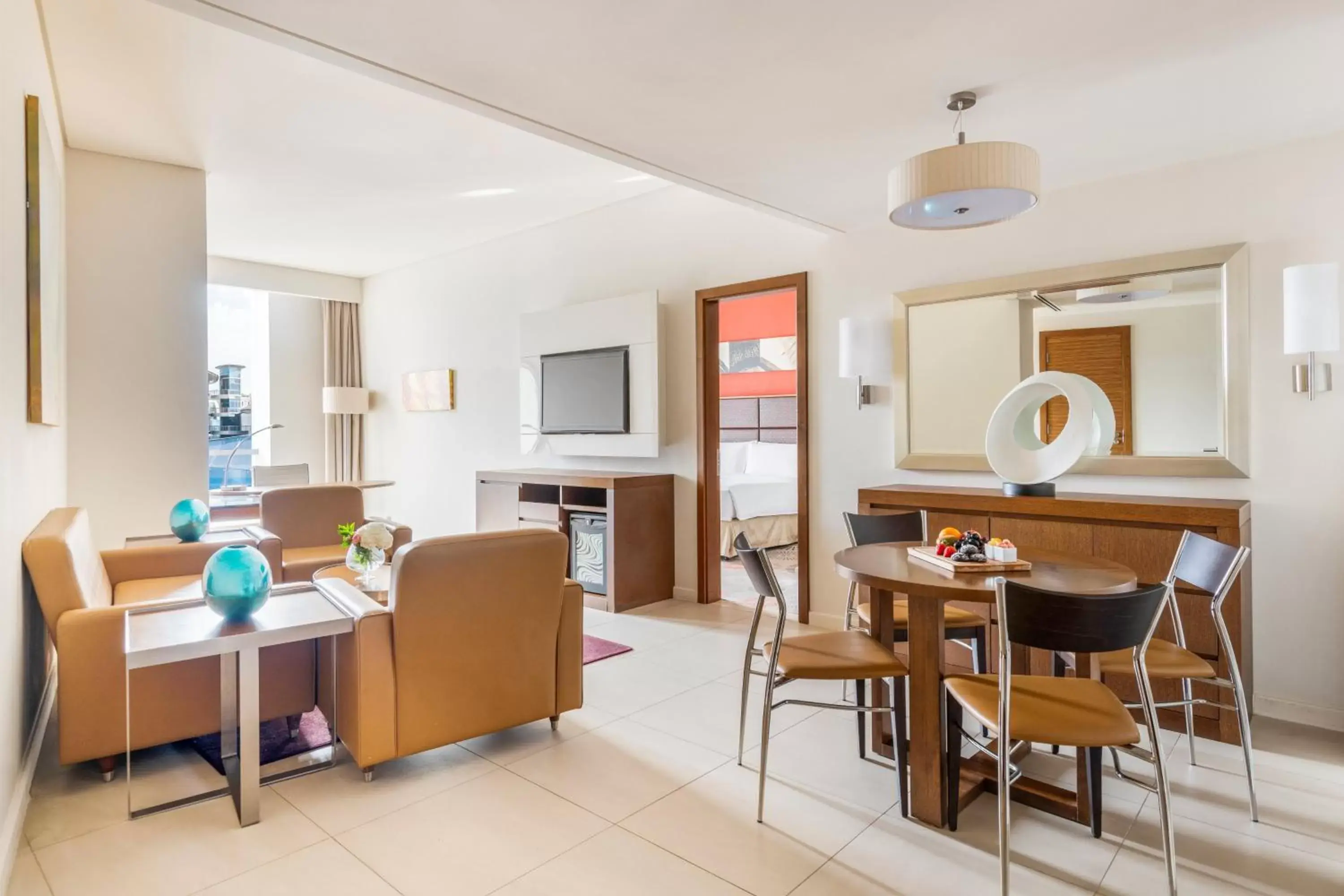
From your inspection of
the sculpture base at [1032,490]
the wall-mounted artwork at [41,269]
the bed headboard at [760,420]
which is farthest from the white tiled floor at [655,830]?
the bed headboard at [760,420]

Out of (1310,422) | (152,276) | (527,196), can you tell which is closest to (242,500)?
(152,276)

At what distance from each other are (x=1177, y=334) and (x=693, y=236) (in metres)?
2.89

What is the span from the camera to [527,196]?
16.8ft

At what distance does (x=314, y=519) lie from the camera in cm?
465

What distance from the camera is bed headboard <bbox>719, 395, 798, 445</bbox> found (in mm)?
7832

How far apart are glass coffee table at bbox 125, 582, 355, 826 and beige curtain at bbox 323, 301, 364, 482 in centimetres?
565

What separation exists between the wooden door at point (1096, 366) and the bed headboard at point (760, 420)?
4.11 metres

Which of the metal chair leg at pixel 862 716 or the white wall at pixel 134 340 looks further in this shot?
the white wall at pixel 134 340

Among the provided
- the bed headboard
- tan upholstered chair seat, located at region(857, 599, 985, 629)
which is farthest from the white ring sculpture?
the bed headboard

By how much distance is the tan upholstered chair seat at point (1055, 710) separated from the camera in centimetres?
173

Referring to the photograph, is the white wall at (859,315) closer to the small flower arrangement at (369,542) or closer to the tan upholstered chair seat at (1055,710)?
the tan upholstered chair seat at (1055,710)

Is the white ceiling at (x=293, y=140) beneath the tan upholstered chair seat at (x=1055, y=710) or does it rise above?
above

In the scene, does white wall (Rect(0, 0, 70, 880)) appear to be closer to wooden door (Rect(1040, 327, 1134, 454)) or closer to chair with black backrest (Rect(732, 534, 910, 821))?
chair with black backrest (Rect(732, 534, 910, 821))

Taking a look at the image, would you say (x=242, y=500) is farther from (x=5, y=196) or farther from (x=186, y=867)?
(x=186, y=867)
